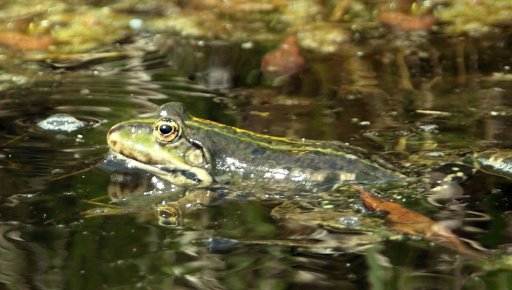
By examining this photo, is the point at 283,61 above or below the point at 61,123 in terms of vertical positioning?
above

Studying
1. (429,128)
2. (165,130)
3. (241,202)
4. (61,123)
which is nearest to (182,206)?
(241,202)

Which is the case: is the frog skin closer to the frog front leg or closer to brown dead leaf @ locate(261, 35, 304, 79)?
the frog front leg

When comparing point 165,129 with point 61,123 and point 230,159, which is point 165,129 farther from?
point 61,123

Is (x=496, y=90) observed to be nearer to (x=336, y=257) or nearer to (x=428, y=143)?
(x=428, y=143)

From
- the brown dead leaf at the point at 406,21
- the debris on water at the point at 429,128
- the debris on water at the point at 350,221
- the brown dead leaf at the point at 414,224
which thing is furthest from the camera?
the brown dead leaf at the point at 406,21

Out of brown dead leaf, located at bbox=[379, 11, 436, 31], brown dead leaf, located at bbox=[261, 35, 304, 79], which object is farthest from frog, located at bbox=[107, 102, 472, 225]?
brown dead leaf, located at bbox=[379, 11, 436, 31]

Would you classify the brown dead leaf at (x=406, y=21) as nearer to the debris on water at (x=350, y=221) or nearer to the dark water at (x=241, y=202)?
the dark water at (x=241, y=202)

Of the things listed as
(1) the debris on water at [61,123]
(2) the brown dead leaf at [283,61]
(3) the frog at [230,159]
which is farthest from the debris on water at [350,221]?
(2) the brown dead leaf at [283,61]
